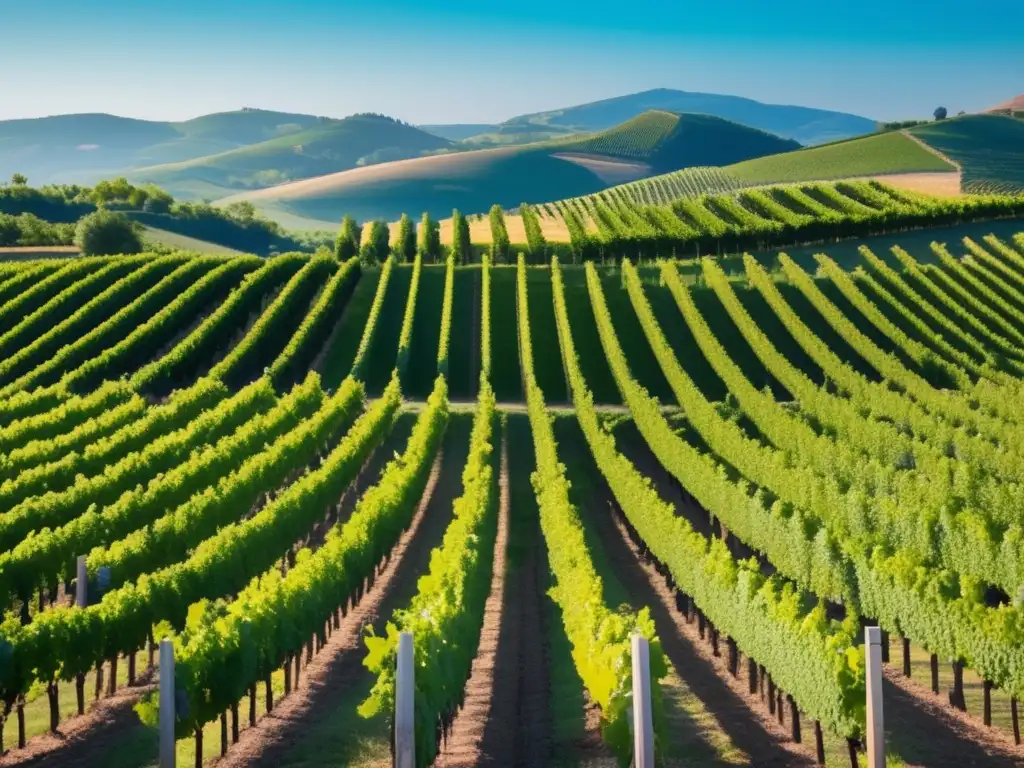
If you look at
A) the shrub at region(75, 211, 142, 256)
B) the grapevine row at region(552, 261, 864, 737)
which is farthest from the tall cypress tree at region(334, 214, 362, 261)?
the grapevine row at region(552, 261, 864, 737)

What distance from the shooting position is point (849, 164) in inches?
7308

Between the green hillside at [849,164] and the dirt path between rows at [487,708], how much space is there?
149 meters

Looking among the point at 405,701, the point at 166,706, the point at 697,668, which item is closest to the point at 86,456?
the point at 697,668

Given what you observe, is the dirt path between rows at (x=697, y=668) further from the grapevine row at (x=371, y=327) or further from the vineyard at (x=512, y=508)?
the grapevine row at (x=371, y=327)

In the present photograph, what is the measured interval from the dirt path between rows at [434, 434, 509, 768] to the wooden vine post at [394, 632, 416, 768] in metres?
4.59

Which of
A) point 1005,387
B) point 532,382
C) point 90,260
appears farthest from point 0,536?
point 90,260

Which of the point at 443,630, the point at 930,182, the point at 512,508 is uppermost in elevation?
the point at 930,182

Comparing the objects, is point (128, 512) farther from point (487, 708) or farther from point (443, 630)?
point (443, 630)

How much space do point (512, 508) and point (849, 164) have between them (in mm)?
146155

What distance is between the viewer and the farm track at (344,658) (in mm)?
25531

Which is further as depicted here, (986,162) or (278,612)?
(986,162)

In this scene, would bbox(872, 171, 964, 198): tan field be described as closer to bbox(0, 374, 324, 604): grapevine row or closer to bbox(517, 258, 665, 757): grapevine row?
bbox(0, 374, 324, 604): grapevine row

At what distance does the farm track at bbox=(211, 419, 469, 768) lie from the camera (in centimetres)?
2553

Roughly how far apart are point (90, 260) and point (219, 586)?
74324 mm
